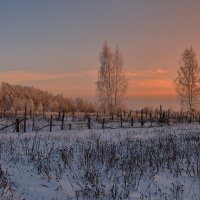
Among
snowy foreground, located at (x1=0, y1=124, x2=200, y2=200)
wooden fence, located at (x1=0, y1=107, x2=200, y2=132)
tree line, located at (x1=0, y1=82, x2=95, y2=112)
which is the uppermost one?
tree line, located at (x1=0, y1=82, x2=95, y2=112)

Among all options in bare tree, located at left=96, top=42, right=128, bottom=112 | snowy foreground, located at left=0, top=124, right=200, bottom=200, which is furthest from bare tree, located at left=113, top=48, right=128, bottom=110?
snowy foreground, located at left=0, top=124, right=200, bottom=200

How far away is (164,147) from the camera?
13211 mm

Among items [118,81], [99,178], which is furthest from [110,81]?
[99,178]

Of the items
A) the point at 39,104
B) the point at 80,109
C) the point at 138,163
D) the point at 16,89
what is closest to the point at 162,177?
the point at 138,163

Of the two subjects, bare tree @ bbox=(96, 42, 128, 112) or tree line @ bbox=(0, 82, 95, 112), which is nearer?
bare tree @ bbox=(96, 42, 128, 112)

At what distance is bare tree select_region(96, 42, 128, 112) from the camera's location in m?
55.2

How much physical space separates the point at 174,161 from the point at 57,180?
3551 millimetres

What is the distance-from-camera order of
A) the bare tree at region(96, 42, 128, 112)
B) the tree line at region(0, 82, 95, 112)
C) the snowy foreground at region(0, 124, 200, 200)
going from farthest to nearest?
1. the tree line at region(0, 82, 95, 112)
2. the bare tree at region(96, 42, 128, 112)
3. the snowy foreground at region(0, 124, 200, 200)

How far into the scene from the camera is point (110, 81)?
185 ft

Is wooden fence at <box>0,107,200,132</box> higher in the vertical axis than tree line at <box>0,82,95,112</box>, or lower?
lower

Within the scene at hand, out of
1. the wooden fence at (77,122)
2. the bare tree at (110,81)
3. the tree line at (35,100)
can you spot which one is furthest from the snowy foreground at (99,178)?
the tree line at (35,100)

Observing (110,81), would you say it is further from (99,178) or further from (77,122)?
(99,178)

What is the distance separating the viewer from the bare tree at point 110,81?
55219mm

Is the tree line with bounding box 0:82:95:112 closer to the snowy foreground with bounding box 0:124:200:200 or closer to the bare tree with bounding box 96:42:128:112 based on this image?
the bare tree with bounding box 96:42:128:112
